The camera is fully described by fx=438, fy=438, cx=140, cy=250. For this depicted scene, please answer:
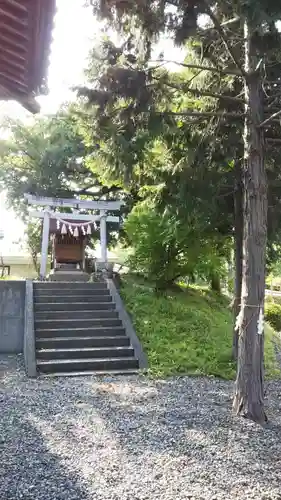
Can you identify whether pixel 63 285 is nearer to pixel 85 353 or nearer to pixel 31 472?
pixel 85 353

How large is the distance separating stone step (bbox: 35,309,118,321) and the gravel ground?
8.08 feet

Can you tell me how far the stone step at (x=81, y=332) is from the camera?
8125 millimetres

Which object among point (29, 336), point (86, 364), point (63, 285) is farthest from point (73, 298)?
point (86, 364)

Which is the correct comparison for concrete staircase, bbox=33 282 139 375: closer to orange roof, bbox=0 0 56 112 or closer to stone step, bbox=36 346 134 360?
stone step, bbox=36 346 134 360

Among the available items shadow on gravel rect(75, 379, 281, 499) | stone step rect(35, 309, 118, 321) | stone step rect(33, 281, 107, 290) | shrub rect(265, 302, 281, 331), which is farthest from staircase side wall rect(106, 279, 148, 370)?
shrub rect(265, 302, 281, 331)

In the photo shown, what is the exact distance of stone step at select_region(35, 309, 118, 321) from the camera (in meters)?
8.69

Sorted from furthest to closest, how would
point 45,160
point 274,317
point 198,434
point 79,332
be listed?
point 274,317 < point 45,160 < point 79,332 < point 198,434

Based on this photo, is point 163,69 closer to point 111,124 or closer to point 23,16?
point 111,124

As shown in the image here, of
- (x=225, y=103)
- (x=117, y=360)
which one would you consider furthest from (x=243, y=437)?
(x=225, y=103)

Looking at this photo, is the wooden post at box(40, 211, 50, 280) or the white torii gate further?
the white torii gate

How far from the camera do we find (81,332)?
8.23m

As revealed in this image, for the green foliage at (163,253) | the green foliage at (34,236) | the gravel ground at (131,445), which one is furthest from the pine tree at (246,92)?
the green foliage at (34,236)

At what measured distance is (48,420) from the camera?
4.66 metres

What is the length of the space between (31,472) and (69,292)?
628 cm
